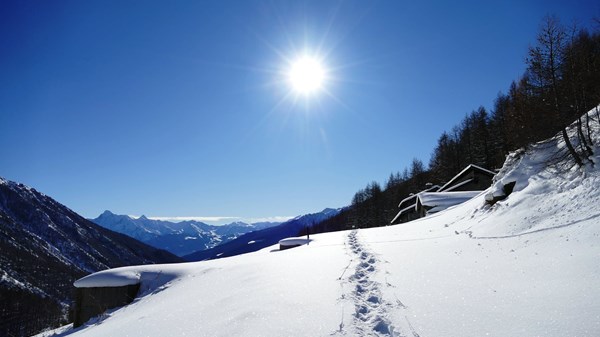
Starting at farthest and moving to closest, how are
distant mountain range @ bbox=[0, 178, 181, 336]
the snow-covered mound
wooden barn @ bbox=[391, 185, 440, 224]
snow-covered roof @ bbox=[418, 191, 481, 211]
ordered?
distant mountain range @ bbox=[0, 178, 181, 336] → wooden barn @ bbox=[391, 185, 440, 224] → snow-covered roof @ bbox=[418, 191, 481, 211] → the snow-covered mound

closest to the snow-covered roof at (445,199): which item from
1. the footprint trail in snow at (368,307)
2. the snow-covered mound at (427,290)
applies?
the snow-covered mound at (427,290)

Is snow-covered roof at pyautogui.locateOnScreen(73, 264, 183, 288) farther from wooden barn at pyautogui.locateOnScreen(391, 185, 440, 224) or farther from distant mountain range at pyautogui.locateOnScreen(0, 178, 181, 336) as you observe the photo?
distant mountain range at pyautogui.locateOnScreen(0, 178, 181, 336)

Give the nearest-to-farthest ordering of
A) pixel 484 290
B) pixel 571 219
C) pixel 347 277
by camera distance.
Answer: pixel 484 290 → pixel 347 277 → pixel 571 219

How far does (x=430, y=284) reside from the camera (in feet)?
21.4

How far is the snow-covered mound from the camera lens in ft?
14.7

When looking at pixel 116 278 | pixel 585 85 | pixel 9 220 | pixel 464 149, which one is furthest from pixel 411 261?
pixel 9 220

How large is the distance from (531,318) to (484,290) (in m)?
1.53

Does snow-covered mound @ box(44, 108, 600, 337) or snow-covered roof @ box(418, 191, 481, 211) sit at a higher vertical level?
snow-covered roof @ box(418, 191, 481, 211)

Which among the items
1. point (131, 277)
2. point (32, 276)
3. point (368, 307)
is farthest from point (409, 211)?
point (32, 276)

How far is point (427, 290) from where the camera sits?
6.14 meters

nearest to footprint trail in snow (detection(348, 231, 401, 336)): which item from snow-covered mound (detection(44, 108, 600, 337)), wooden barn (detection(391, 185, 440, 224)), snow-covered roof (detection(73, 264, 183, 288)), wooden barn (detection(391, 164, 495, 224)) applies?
snow-covered mound (detection(44, 108, 600, 337))

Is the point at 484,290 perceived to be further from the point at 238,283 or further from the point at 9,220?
the point at 9,220

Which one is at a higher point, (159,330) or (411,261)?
(411,261)

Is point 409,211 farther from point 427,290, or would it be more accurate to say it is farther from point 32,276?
point 32,276
